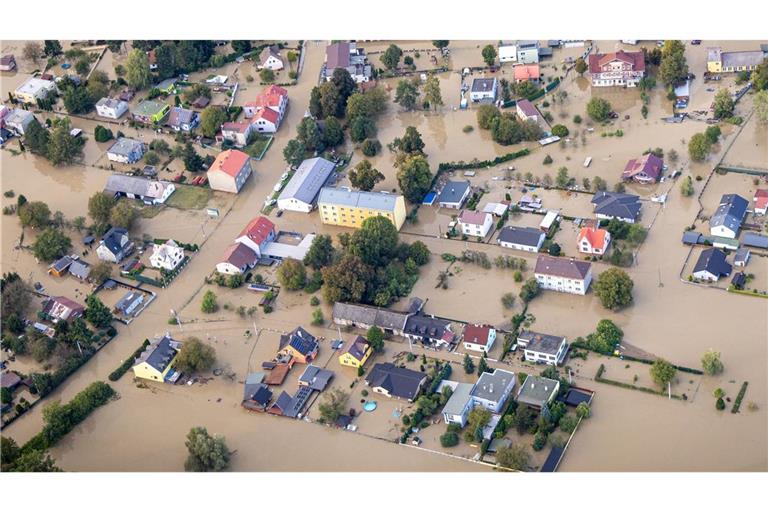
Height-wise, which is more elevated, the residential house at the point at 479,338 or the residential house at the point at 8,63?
the residential house at the point at 8,63

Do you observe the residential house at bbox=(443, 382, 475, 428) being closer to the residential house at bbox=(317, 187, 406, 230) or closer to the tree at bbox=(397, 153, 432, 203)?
the residential house at bbox=(317, 187, 406, 230)

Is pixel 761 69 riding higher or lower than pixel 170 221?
higher

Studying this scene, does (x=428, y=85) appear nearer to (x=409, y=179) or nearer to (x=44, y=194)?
(x=409, y=179)

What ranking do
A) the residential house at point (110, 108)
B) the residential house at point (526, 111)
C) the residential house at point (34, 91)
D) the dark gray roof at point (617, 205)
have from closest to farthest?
the dark gray roof at point (617, 205) < the residential house at point (526, 111) < the residential house at point (110, 108) < the residential house at point (34, 91)

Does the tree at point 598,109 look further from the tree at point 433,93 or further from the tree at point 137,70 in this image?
the tree at point 137,70

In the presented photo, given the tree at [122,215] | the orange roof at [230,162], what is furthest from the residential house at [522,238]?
the tree at [122,215]

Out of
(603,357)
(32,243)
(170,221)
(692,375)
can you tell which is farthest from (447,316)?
(32,243)
